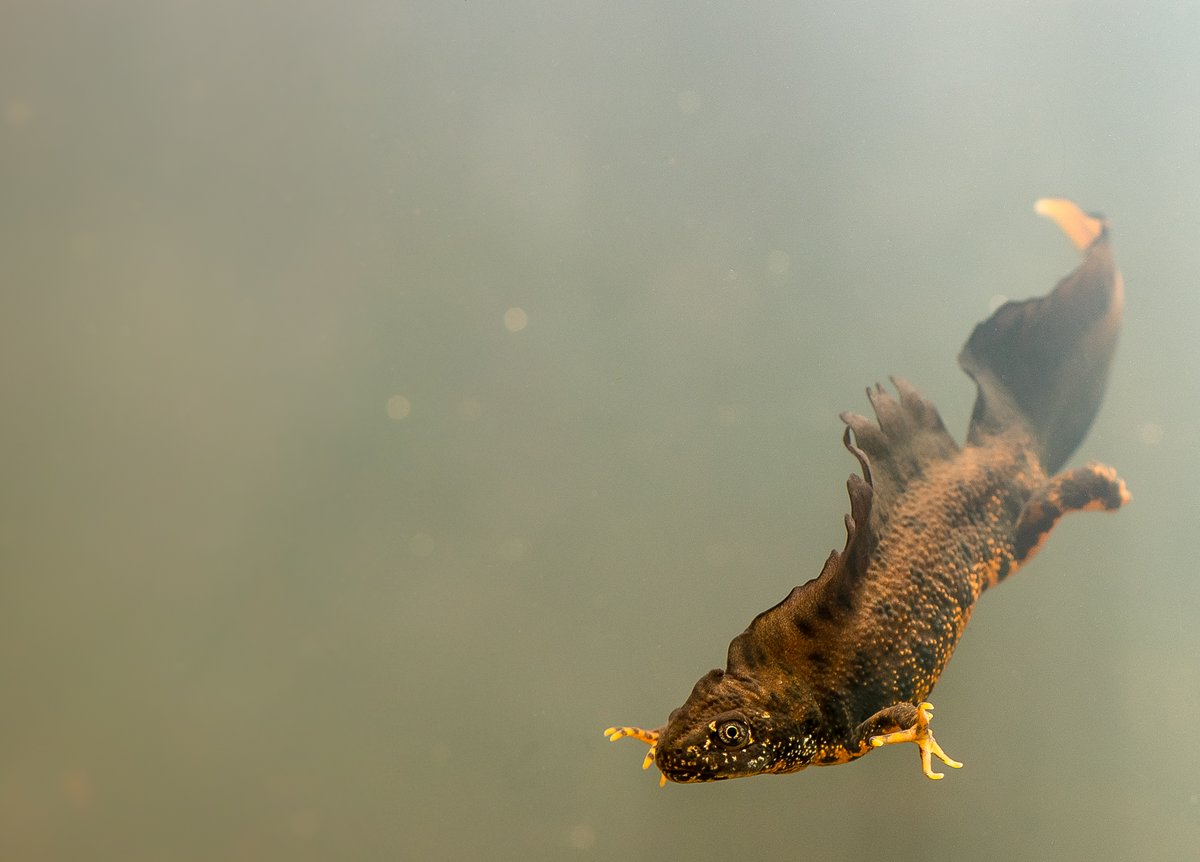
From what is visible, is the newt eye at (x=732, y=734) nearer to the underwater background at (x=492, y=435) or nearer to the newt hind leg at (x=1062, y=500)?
the newt hind leg at (x=1062, y=500)

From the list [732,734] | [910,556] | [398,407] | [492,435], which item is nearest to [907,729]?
[732,734]

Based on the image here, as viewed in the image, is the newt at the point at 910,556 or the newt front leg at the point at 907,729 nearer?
the newt front leg at the point at 907,729

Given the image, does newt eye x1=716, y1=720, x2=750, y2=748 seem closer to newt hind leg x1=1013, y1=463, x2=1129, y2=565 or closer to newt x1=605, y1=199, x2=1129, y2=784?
newt x1=605, y1=199, x2=1129, y2=784

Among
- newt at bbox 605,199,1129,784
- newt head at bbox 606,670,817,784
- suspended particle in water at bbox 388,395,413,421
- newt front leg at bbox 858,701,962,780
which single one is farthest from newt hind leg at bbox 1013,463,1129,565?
suspended particle in water at bbox 388,395,413,421

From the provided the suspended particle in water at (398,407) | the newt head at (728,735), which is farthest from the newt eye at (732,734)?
the suspended particle in water at (398,407)

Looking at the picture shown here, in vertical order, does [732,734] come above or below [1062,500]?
below

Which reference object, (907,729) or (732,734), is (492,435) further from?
(907,729)
